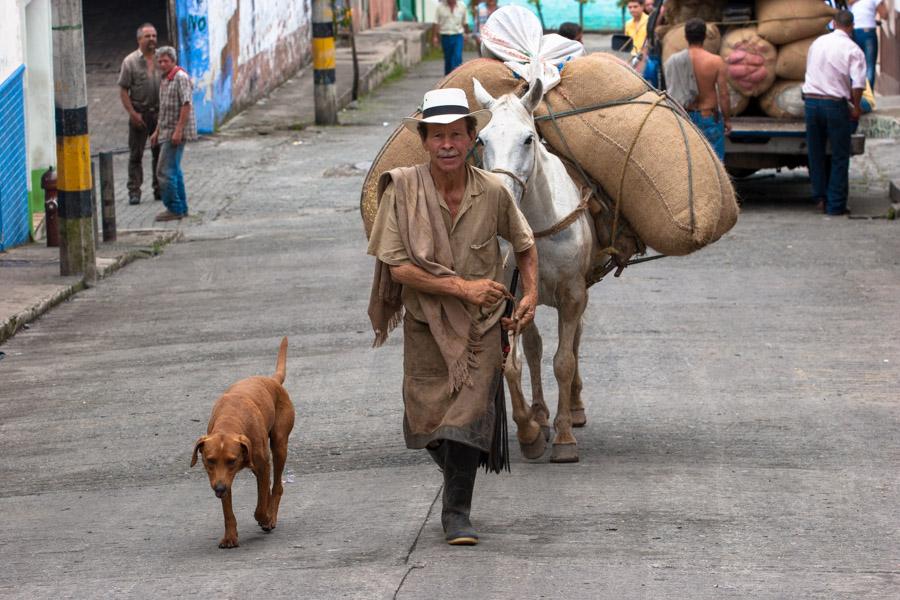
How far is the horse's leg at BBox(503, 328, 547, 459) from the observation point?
24.9 ft

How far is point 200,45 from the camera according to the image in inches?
894

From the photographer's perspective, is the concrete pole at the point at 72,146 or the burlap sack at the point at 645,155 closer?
the burlap sack at the point at 645,155

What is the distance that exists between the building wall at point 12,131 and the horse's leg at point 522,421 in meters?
8.36

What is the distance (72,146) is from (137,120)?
4014 millimetres

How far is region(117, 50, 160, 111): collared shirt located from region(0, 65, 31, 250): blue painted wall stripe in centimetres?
201

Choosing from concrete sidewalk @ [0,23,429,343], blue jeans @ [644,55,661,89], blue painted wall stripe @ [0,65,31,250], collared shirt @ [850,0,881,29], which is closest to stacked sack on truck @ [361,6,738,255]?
concrete sidewalk @ [0,23,429,343]

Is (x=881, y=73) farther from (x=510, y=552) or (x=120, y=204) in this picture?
(x=510, y=552)

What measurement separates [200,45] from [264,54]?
4714 millimetres

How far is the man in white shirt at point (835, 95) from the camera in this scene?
52.0ft

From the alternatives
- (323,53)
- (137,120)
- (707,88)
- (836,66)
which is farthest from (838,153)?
(323,53)

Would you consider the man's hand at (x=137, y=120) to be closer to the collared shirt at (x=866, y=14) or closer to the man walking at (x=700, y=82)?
the man walking at (x=700, y=82)

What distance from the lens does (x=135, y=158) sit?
17859 millimetres

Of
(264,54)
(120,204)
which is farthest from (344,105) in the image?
(120,204)

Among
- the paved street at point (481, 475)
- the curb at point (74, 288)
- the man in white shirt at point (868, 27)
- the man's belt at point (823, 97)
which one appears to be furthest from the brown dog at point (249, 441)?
the man in white shirt at point (868, 27)
